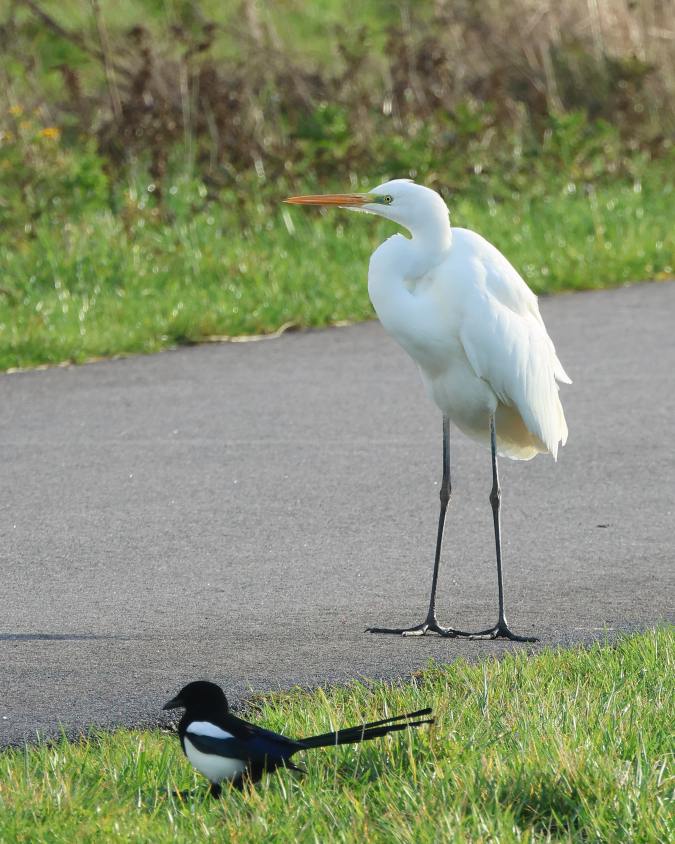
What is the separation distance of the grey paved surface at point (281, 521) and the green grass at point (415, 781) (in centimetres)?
49

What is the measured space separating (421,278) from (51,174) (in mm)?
6308

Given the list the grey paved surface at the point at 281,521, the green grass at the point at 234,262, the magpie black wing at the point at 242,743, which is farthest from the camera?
the green grass at the point at 234,262

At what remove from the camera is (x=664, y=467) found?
683 centimetres

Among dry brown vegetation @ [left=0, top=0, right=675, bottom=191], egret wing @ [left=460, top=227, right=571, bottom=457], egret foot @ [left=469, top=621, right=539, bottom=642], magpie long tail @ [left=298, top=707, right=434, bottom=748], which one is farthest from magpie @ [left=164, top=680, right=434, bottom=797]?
dry brown vegetation @ [left=0, top=0, right=675, bottom=191]

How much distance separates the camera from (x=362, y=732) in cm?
351

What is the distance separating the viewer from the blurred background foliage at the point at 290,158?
9750 mm

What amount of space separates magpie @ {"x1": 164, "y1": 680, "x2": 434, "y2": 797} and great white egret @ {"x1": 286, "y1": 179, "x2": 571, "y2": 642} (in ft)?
4.67

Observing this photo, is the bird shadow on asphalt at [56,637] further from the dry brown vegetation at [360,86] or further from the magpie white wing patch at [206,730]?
the dry brown vegetation at [360,86]

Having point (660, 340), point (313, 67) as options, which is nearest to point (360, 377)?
point (660, 340)

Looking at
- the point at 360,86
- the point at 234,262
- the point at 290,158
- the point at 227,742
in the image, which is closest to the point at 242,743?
the point at 227,742

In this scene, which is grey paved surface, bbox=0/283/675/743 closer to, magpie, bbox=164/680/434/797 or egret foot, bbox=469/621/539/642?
egret foot, bbox=469/621/539/642

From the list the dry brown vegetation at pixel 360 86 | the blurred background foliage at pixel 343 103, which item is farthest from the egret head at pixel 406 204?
the dry brown vegetation at pixel 360 86

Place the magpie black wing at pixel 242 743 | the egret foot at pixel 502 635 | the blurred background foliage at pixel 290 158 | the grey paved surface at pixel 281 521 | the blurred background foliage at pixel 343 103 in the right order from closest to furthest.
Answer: the magpie black wing at pixel 242 743
the grey paved surface at pixel 281 521
the egret foot at pixel 502 635
the blurred background foliage at pixel 290 158
the blurred background foliage at pixel 343 103

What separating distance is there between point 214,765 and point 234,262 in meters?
7.06
